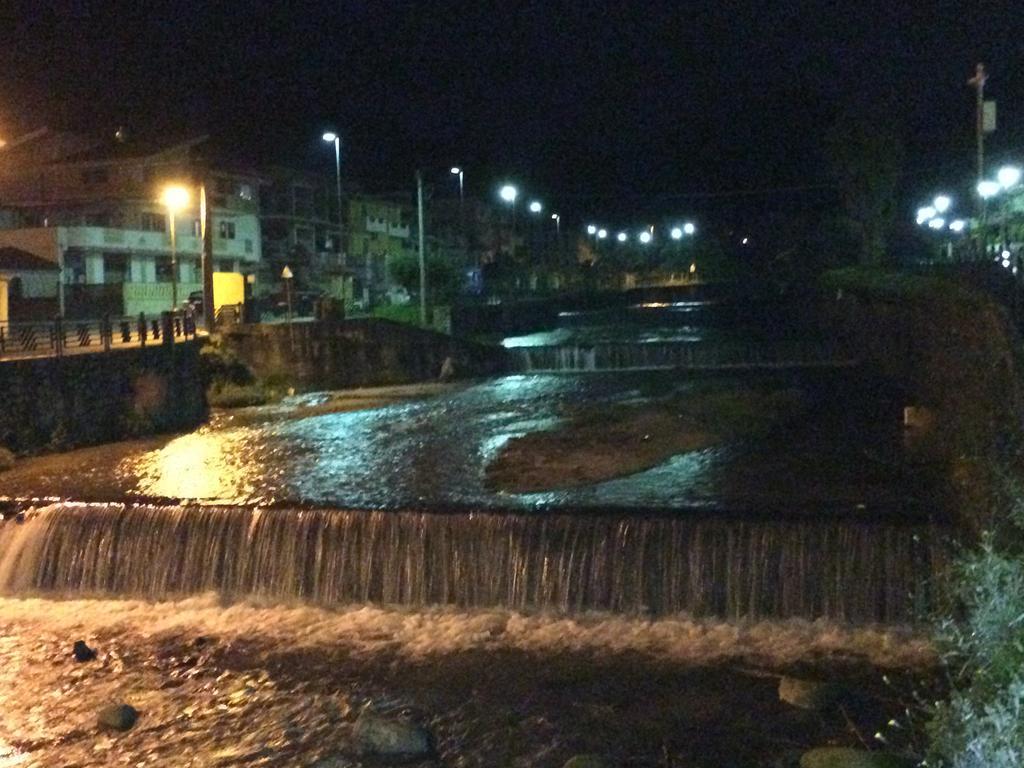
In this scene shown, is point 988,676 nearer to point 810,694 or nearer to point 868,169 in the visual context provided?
point 810,694

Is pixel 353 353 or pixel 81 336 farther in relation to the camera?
pixel 353 353

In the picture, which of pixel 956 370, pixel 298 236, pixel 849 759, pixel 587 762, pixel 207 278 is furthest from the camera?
pixel 298 236

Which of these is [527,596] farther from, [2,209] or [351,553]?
[2,209]

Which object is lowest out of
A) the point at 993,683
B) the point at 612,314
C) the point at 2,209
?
the point at 993,683

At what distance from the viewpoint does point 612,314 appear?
5528 cm

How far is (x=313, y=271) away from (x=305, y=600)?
167 ft

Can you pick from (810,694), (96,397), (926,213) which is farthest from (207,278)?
(926,213)

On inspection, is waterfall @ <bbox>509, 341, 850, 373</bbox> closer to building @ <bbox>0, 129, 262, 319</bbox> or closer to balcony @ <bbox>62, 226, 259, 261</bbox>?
building @ <bbox>0, 129, 262, 319</bbox>

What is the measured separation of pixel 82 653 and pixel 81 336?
1660 cm

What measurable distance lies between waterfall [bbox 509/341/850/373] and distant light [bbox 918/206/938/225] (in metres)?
17.5

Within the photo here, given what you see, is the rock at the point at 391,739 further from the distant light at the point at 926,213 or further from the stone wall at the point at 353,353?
the distant light at the point at 926,213

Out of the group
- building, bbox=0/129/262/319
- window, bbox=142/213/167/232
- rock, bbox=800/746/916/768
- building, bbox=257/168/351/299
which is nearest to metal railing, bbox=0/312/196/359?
building, bbox=0/129/262/319

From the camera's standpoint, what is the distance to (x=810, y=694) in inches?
402

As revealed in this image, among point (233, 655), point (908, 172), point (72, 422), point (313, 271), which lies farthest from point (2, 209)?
point (233, 655)
